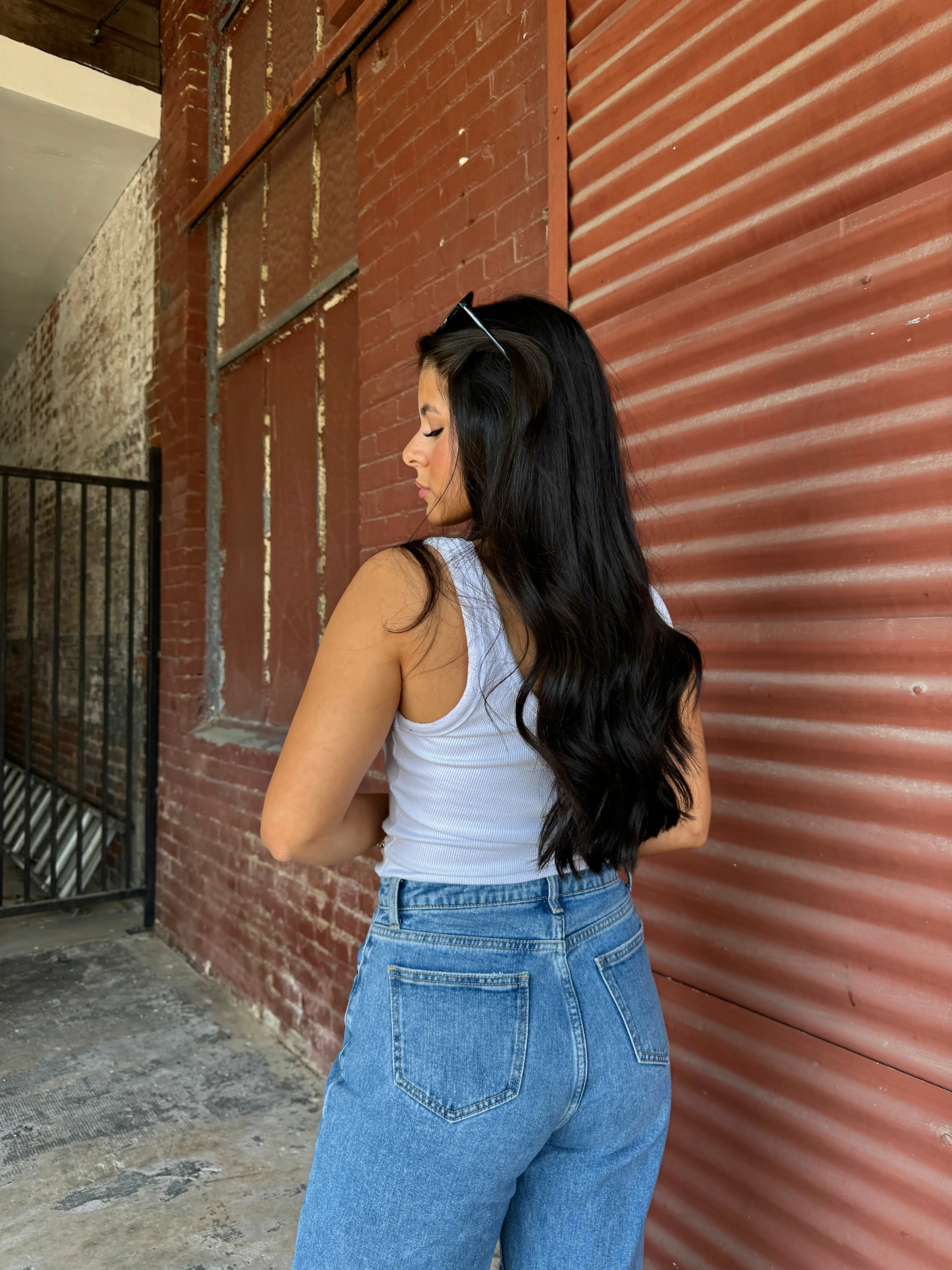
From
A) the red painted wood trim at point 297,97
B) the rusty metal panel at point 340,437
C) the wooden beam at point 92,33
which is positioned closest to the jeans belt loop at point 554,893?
the rusty metal panel at point 340,437

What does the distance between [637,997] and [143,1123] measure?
2495 millimetres

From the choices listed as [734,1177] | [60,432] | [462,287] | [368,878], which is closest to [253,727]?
[368,878]

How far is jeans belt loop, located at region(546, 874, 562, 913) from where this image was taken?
106cm

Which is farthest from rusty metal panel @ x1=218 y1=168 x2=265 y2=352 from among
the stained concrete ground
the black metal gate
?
the stained concrete ground

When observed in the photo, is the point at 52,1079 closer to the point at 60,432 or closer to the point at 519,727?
the point at 519,727

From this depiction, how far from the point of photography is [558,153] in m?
2.17

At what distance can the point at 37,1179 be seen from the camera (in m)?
2.60

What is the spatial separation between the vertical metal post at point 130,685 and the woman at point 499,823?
4.16m

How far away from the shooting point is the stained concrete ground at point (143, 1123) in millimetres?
2359

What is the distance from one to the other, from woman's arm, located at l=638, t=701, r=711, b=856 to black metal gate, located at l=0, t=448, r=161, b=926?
3.28m

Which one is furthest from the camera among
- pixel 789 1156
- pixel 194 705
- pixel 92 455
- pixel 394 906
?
pixel 92 455

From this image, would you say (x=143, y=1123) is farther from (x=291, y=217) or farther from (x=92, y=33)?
(x=92, y=33)

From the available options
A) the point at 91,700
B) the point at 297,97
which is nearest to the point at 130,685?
the point at 91,700

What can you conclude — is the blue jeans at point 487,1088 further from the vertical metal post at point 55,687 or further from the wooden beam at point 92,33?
the wooden beam at point 92,33
